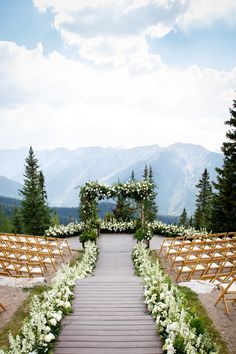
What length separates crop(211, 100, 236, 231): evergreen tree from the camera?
20.6 m

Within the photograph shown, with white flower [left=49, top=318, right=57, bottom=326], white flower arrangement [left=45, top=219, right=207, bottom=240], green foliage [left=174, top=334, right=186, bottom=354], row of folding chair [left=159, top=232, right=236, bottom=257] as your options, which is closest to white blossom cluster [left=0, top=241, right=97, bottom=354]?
white flower [left=49, top=318, right=57, bottom=326]

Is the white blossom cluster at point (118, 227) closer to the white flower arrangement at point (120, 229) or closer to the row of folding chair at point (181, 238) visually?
the white flower arrangement at point (120, 229)

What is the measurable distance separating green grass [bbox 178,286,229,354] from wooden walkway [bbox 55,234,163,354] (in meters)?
0.97

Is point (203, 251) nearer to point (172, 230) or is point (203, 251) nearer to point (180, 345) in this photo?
point (180, 345)

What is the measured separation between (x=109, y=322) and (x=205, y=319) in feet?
6.78

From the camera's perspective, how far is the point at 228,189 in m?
21.0

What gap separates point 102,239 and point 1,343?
42.3 feet

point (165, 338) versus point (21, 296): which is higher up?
point (165, 338)

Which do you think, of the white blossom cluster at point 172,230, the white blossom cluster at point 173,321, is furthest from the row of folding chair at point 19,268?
the white blossom cluster at point 172,230

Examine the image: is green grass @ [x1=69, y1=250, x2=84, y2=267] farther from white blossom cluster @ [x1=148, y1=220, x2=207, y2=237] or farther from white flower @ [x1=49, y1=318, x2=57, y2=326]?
white flower @ [x1=49, y1=318, x2=57, y2=326]

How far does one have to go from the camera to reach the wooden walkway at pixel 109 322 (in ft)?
14.4

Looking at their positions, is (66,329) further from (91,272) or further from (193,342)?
(91,272)

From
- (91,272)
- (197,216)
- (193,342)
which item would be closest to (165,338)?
(193,342)

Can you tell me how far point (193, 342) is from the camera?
4141 millimetres
